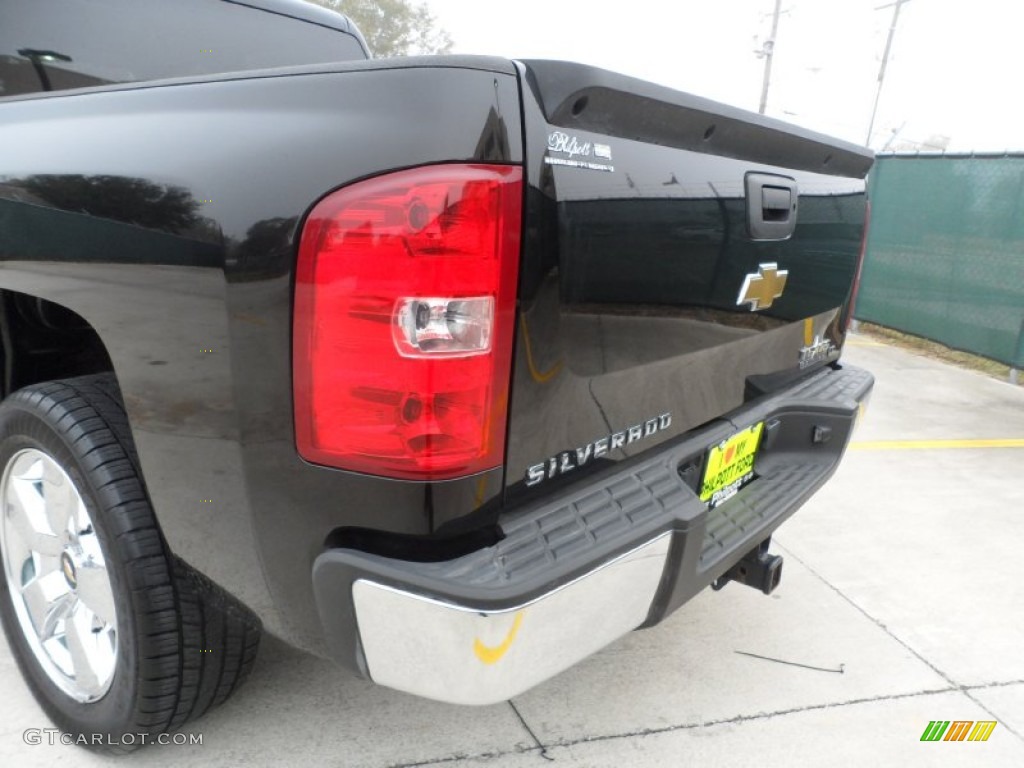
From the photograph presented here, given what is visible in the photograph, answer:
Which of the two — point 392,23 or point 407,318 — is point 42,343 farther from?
point 392,23

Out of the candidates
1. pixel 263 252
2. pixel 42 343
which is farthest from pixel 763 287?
pixel 42 343

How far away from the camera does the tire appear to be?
1628mm

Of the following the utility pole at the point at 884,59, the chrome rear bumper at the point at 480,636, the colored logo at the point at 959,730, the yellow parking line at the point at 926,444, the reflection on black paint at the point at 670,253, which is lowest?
the yellow parking line at the point at 926,444

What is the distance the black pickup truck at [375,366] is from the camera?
1270 millimetres

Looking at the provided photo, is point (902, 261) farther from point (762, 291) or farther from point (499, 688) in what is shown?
point (499, 688)

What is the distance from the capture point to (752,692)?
228 cm

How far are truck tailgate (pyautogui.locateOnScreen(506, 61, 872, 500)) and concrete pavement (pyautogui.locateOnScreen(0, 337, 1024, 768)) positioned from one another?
0.82 meters

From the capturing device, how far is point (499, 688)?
1.36 metres

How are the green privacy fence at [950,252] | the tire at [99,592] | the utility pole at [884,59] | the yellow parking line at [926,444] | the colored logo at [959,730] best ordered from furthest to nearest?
the utility pole at [884,59], the green privacy fence at [950,252], the yellow parking line at [926,444], the colored logo at [959,730], the tire at [99,592]

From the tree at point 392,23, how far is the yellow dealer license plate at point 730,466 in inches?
1225

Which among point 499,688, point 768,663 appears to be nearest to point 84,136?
point 499,688

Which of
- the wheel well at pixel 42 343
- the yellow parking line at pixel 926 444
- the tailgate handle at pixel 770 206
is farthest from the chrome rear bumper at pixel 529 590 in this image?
the yellow parking line at pixel 926 444

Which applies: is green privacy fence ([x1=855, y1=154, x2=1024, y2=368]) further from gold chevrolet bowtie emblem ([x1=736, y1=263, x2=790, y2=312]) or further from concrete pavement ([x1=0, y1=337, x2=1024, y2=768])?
gold chevrolet bowtie emblem ([x1=736, y1=263, x2=790, y2=312])

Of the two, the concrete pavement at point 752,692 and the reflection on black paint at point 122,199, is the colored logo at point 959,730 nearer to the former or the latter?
the concrete pavement at point 752,692
